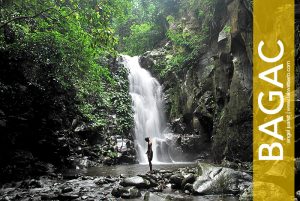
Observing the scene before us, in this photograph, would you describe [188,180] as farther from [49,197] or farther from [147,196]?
[49,197]

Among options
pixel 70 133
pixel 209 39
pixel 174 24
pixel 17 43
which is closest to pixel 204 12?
pixel 209 39

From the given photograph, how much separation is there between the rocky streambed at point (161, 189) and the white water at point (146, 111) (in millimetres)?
10064

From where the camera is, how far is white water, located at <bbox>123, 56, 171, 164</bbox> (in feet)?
68.3

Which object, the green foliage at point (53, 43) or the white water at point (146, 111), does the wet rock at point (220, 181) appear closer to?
the green foliage at point (53, 43)

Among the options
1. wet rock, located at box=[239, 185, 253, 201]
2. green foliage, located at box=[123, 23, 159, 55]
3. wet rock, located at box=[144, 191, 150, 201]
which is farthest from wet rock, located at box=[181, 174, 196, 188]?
green foliage, located at box=[123, 23, 159, 55]

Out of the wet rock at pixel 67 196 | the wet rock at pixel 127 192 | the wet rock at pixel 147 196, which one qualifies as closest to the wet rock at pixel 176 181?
the wet rock at pixel 147 196

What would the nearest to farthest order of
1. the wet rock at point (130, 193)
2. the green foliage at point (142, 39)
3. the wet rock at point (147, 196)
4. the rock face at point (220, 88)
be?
the wet rock at point (147, 196) → the wet rock at point (130, 193) → the rock face at point (220, 88) → the green foliage at point (142, 39)

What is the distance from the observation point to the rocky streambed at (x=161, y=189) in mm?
8422

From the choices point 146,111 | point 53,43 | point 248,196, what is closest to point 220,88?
point 146,111

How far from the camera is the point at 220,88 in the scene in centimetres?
1798

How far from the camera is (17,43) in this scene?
37.7 ft

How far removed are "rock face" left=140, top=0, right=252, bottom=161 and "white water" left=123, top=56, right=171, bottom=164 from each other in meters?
0.90

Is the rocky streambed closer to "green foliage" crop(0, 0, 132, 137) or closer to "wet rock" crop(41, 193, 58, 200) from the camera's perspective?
"wet rock" crop(41, 193, 58, 200)

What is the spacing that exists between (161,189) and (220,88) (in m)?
10.2
